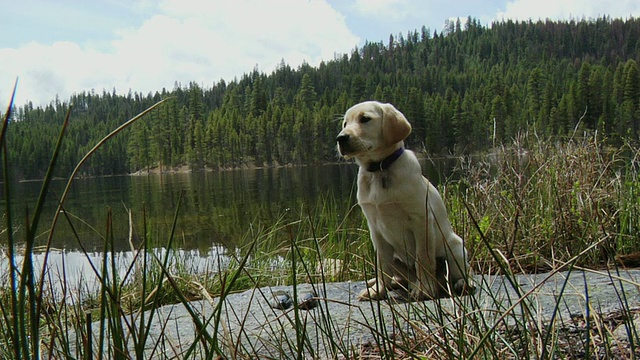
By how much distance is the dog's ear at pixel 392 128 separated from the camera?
10.3 ft

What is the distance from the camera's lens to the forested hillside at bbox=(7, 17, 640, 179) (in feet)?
262

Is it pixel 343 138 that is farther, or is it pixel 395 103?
pixel 395 103

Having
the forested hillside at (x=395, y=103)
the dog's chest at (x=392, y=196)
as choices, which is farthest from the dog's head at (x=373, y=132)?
the forested hillside at (x=395, y=103)

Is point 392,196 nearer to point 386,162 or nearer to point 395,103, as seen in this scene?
point 386,162

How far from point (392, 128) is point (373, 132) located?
4.8 inches

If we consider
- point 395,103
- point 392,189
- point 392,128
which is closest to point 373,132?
point 392,128

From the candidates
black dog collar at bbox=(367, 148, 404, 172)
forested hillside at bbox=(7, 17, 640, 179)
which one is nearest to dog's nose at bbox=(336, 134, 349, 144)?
black dog collar at bbox=(367, 148, 404, 172)

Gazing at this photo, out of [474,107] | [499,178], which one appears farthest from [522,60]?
[499,178]

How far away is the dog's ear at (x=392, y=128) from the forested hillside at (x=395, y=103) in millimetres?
28500

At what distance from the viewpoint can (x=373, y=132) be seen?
313 cm

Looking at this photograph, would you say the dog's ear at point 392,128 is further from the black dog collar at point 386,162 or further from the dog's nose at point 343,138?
the dog's nose at point 343,138

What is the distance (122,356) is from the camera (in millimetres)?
923

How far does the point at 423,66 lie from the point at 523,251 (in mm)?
154723

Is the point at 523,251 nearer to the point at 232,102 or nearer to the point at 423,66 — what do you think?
the point at 232,102
